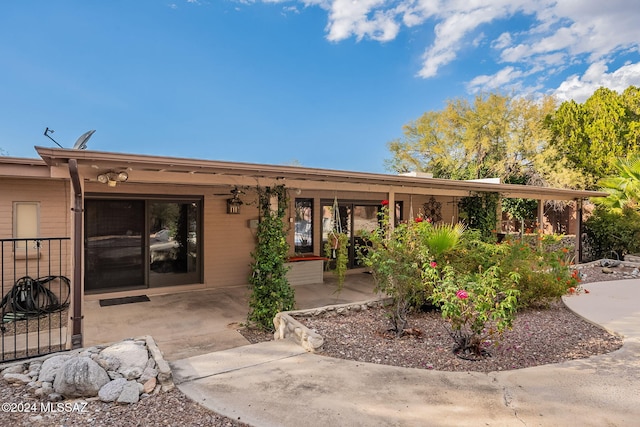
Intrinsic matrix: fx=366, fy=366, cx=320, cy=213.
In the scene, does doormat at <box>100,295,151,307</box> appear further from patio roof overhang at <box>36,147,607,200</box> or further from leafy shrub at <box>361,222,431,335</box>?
leafy shrub at <box>361,222,431,335</box>

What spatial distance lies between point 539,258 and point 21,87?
26312 millimetres

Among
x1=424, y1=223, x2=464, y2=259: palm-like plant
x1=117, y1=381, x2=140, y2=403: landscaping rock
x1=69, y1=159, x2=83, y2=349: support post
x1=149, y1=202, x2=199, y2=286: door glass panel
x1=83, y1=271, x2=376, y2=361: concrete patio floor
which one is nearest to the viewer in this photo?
x1=117, y1=381, x2=140, y2=403: landscaping rock

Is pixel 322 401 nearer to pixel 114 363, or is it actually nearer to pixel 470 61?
pixel 114 363

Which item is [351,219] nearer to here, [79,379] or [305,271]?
[305,271]

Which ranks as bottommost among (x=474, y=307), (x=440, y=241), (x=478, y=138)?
(x=474, y=307)

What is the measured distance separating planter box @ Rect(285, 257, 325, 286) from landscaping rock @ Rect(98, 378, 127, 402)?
538cm

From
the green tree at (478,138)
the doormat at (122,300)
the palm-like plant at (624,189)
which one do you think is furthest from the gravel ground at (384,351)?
the green tree at (478,138)

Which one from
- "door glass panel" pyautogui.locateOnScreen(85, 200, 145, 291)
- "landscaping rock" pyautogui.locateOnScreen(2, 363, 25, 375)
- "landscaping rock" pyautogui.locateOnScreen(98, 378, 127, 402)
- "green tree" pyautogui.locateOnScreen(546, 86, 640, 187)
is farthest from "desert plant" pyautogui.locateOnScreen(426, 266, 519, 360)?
"green tree" pyautogui.locateOnScreen(546, 86, 640, 187)

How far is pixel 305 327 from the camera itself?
4.62m

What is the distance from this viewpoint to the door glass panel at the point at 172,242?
25.2ft

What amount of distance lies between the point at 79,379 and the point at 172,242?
505 centimetres

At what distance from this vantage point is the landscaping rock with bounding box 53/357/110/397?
306cm

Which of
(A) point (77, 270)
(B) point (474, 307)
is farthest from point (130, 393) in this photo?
(B) point (474, 307)

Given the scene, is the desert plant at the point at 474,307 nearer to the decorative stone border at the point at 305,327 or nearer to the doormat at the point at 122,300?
the decorative stone border at the point at 305,327
